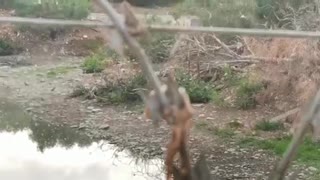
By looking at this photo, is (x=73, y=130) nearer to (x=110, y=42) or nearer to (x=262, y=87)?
(x=262, y=87)

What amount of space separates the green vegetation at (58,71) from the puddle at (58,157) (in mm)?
1051

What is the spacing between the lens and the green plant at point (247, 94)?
4.28 meters

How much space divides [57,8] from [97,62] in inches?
27.9

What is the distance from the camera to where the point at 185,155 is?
55cm

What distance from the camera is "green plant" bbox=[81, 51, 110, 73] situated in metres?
5.32

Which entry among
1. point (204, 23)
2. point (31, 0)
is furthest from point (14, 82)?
point (204, 23)

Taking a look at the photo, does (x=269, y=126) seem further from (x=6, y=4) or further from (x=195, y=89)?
(x=6, y=4)

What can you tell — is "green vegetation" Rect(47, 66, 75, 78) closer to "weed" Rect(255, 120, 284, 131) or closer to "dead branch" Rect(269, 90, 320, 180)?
"weed" Rect(255, 120, 284, 131)

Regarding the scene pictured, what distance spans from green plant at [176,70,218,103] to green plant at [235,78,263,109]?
22 centimetres

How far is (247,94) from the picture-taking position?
4352 mm

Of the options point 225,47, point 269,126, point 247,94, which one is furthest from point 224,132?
point 225,47

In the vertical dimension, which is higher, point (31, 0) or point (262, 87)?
point (31, 0)

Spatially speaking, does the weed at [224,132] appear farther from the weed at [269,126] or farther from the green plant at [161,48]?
the green plant at [161,48]

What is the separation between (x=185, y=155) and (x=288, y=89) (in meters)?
3.60
